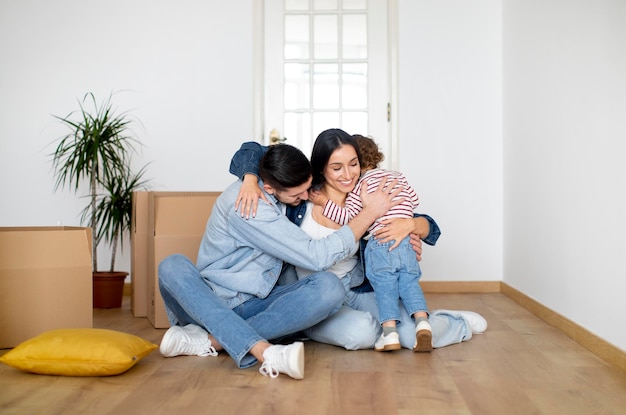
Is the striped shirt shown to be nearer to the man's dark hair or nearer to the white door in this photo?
the man's dark hair

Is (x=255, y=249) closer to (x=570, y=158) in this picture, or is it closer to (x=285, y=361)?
(x=285, y=361)

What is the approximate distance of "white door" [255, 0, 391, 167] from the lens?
15.0 feet

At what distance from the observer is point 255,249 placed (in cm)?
249

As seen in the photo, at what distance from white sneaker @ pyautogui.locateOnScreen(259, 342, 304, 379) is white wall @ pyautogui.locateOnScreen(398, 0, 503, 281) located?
8.49ft

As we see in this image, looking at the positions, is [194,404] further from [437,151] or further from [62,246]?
[437,151]

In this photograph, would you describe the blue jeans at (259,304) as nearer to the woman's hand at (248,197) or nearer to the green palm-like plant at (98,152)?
the woman's hand at (248,197)

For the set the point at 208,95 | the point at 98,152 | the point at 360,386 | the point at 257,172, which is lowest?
the point at 360,386

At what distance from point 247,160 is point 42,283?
3.10ft

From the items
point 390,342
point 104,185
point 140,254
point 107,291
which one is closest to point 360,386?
point 390,342

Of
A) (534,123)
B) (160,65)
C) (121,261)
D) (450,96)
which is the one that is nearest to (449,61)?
(450,96)

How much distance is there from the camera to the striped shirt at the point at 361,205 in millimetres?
2596

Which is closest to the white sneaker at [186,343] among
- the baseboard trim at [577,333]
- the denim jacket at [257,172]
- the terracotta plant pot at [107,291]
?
the denim jacket at [257,172]

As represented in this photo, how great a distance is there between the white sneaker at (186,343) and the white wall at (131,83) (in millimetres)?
2126

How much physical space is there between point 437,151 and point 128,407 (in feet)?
10.4
